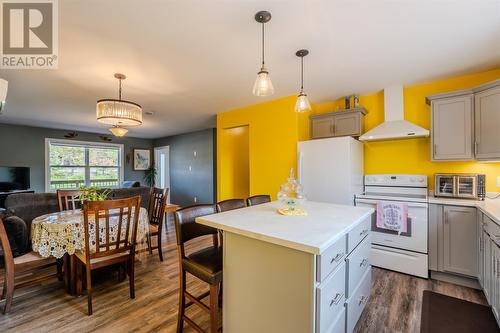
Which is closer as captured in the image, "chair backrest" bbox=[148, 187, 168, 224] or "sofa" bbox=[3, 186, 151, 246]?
"sofa" bbox=[3, 186, 151, 246]

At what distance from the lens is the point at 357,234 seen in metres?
1.62

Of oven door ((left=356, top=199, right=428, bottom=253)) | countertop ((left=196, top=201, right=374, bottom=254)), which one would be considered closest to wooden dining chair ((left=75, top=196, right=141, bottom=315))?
countertop ((left=196, top=201, right=374, bottom=254))

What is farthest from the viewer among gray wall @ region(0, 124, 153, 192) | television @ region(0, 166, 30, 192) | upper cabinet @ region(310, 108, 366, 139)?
gray wall @ region(0, 124, 153, 192)

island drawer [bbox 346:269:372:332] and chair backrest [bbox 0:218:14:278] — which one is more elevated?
chair backrest [bbox 0:218:14:278]

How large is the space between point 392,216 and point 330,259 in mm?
1966

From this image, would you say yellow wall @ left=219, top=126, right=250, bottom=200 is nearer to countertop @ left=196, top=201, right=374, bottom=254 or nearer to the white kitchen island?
countertop @ left=196, top=201, right=374, bottom=254

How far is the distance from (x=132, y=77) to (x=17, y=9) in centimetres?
116

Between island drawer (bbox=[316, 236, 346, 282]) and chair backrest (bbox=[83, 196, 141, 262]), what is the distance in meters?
1.80

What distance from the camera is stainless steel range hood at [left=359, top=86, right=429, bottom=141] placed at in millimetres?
2810

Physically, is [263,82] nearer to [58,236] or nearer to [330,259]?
[330,259]

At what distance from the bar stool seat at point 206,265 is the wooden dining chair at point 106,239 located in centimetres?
88

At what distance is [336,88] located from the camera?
312 centimetres

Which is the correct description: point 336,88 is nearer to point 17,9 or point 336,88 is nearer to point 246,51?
point 246,51

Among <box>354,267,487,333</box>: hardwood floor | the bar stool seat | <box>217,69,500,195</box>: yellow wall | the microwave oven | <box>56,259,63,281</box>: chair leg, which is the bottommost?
<box>354,267,487,333</box>: hardwood floor
